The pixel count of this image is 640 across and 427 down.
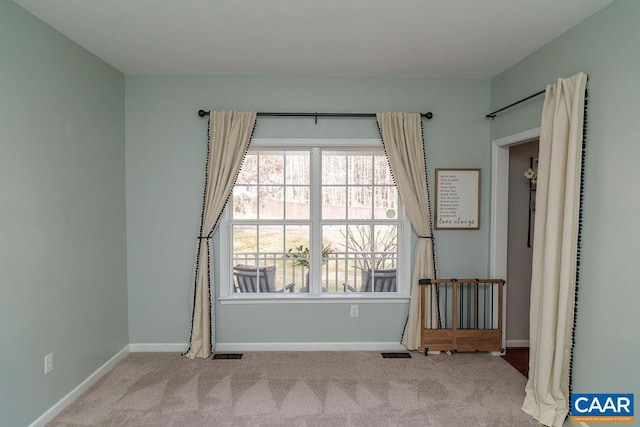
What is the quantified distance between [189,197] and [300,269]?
4.45 ft

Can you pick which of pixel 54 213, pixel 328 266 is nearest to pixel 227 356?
pixel 328 266

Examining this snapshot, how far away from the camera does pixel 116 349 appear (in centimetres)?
335

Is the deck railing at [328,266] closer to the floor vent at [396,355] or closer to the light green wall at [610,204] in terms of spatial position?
the floor vent at [396,355]

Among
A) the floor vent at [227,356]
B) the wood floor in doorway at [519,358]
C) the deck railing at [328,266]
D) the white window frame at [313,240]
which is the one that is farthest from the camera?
Answer: the deck railing at [328,266]

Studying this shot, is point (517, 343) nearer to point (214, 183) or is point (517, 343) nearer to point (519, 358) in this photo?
point (519, 358)

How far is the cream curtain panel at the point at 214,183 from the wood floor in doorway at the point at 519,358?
2959 millimetres

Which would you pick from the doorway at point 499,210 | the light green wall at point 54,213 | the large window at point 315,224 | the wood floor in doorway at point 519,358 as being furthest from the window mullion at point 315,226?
the wood floor in doorway at point 519,358

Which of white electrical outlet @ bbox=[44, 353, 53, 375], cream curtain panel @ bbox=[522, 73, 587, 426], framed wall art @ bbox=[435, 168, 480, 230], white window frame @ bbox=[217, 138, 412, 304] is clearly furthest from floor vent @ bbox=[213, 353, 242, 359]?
cream curtain panel @ bbox=[522, 73, 587, 426]

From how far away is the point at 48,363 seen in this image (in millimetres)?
2473

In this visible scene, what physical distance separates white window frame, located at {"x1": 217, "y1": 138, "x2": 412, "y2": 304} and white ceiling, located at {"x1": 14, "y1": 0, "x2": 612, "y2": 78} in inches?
26.8

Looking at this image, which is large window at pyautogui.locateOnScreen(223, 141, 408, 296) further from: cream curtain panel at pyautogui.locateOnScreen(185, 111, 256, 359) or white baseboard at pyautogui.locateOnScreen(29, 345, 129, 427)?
white baseboard at pyautogui.locateOnScreen(29, 345, 129, 427)

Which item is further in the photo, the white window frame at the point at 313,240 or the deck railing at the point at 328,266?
the deck railing at the point at 328,266

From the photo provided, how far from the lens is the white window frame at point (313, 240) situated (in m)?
3.56

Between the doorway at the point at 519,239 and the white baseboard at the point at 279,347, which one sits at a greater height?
the doorway at the point at 519,239
